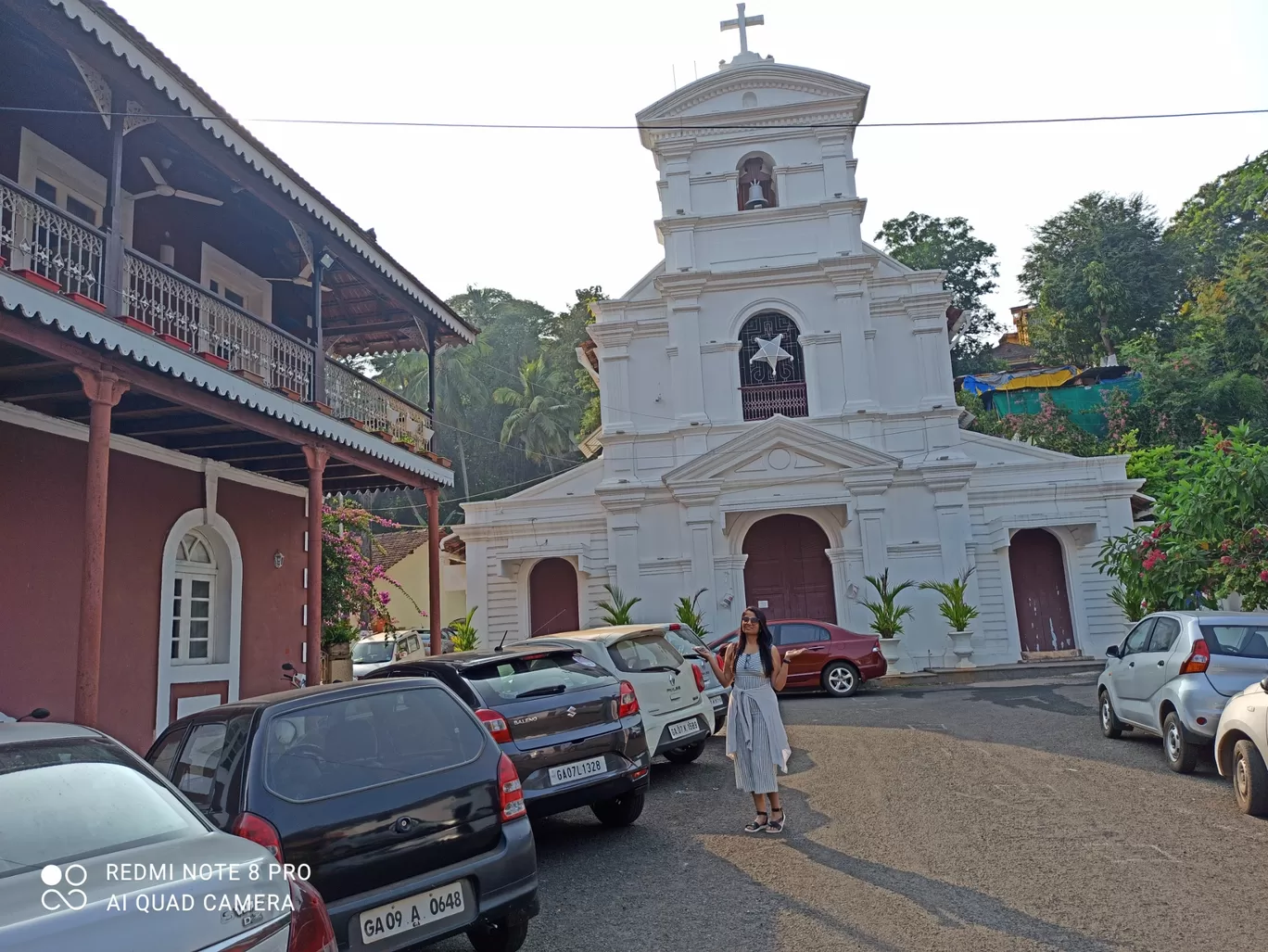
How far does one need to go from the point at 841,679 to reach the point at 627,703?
9.99 metres

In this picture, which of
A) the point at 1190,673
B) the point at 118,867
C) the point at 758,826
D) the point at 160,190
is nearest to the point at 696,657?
the point at 758,826

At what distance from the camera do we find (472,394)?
48.7 meters

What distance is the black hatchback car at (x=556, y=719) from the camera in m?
5.89

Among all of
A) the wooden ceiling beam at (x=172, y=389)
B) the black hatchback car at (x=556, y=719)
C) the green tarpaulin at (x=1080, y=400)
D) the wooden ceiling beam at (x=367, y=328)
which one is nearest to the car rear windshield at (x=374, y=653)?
the wooden ceiling beam at (x=367, y=328)

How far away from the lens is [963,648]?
1923cm

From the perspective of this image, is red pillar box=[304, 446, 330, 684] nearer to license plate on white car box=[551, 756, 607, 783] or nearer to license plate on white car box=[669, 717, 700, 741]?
license plate on white car box=[669, 717, 700, 741]

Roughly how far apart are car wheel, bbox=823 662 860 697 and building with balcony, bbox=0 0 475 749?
679 centimetres

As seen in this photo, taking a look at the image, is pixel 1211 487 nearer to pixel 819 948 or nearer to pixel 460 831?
pixel 819 948

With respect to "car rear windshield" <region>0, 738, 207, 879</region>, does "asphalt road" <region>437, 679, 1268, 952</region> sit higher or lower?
lower

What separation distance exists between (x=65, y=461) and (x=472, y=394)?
39881 millimetres

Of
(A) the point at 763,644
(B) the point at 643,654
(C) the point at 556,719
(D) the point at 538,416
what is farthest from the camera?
(D) the point at 538,416

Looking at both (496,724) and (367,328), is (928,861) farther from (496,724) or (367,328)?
(367,328)

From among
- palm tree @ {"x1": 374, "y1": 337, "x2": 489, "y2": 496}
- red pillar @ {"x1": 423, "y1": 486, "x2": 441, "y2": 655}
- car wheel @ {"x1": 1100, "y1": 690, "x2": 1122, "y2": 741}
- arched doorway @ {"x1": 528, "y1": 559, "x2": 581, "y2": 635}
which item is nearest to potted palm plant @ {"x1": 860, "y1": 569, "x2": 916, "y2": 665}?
arched doorway @ {"x1": 528, "y1": 559, "x2": 581, "y2": 635}

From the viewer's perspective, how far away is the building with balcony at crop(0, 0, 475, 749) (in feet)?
→ 23.6
